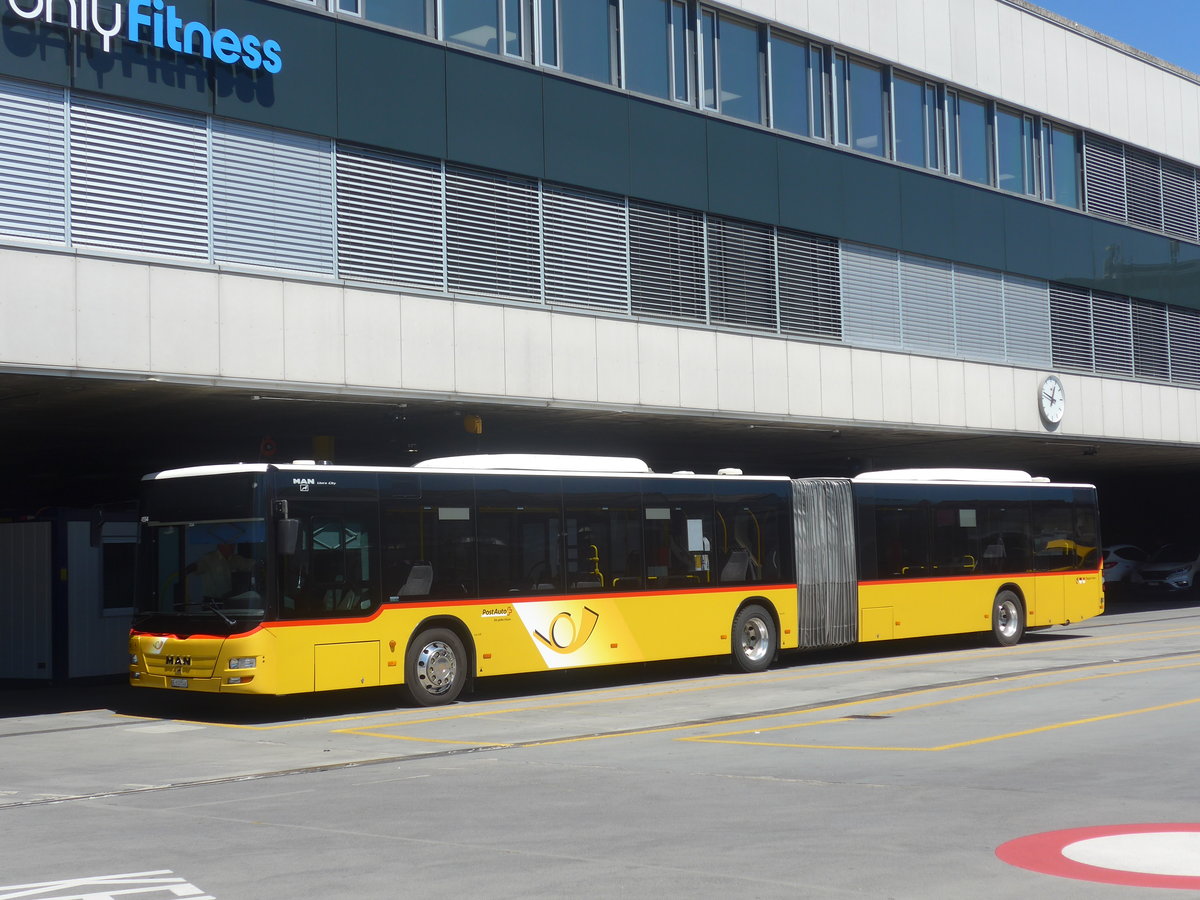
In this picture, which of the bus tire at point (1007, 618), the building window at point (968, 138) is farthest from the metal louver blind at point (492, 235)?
the building window at point (968, 138)

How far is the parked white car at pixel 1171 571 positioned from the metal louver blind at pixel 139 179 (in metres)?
31.8

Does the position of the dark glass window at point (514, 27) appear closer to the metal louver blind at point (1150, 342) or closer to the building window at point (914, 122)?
the building window at point (914, 122)

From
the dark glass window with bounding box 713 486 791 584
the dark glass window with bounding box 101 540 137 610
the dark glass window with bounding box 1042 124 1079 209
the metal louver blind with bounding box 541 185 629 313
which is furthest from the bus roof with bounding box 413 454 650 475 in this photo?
the dark glass window with bounding box 1042 124 1079 209

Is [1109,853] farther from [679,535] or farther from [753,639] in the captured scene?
[753,639]

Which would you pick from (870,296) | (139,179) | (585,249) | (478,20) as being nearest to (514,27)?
(478,20)

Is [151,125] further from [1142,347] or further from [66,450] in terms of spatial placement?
[1142,347]

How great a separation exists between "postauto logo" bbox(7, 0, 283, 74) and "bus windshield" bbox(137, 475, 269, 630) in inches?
210

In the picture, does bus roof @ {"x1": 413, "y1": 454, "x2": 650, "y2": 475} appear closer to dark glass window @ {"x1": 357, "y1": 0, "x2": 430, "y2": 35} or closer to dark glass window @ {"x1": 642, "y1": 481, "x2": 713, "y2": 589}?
dark glass window @ {"x1": 642, "y1": 481, "x2": 713, "y2": 589}

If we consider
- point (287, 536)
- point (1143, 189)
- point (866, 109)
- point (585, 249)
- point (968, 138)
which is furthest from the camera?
point (1143, 189)

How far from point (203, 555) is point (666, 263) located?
33.3ft

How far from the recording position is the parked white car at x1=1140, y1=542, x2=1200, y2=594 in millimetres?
40562

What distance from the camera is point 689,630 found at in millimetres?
20016

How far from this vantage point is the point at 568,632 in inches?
729

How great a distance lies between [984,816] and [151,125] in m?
13.0
